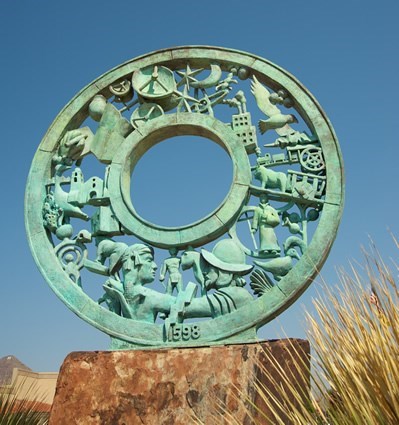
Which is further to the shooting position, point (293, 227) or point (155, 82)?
point (155, 82)

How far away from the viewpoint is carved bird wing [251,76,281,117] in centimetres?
641

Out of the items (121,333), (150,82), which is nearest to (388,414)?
(121,333)

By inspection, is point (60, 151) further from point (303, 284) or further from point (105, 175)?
point (303, 284)

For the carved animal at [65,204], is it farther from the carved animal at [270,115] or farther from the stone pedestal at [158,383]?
the carved animal at [270,115]

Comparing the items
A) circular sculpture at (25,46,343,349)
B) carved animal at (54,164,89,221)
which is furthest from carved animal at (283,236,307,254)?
carved animal at (54,164,89,221)

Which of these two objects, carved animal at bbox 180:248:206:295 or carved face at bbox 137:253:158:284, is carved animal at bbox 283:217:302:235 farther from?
carved face at bbox 137:253:158:284

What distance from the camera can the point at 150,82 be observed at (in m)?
6.78

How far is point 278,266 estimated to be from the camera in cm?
573

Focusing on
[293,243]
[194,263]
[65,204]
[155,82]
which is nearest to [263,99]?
[155,82]

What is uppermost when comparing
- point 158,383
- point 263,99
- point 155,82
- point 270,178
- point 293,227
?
point 155,82

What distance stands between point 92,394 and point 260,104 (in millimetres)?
3295

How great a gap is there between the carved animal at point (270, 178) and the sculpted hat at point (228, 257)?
0.69 meters

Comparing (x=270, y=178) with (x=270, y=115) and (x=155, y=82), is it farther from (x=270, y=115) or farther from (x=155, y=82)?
(x=155, y=82)

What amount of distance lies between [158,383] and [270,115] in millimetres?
2937
